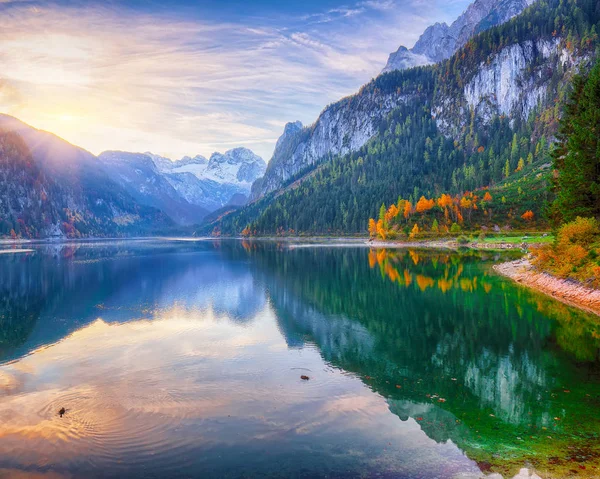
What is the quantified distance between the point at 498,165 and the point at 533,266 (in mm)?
160721

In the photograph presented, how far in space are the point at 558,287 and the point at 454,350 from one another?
78.2 feet

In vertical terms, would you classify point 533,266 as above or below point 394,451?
above

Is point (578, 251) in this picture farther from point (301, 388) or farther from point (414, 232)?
point (414, 232)

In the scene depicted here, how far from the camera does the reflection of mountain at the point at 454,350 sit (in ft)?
56.7

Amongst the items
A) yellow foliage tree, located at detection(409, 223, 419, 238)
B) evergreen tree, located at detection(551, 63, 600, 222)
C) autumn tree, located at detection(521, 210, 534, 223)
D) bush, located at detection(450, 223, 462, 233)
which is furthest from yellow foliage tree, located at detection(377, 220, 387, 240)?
evergreen tree, located at detection(551, 63, 600, 222)

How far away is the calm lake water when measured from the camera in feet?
47.4

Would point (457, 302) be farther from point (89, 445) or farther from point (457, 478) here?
point (89, 445)

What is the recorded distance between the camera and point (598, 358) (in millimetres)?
24453

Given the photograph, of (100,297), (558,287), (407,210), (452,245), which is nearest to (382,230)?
(407,210)

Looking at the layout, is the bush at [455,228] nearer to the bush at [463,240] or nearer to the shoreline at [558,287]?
the bush at [463,240]

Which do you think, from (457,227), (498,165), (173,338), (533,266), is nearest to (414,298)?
(533,266)

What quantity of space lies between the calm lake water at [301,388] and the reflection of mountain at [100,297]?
0.42 metres

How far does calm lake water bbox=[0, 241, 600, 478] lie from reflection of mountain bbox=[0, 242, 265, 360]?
419 millimetres

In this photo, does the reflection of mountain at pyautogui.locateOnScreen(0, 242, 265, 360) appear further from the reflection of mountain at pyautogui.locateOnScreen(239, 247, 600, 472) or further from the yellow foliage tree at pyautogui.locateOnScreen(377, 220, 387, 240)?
the yellow foliage tree at pyautogui.locateOnScreen(377, 220, 387, 240)
